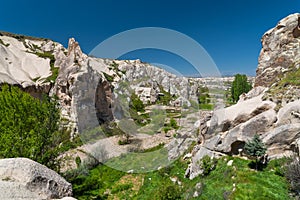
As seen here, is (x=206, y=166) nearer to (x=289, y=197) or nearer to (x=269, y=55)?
(x=289, y=197)

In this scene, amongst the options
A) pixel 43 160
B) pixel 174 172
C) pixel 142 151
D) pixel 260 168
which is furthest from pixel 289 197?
pixel 142 151

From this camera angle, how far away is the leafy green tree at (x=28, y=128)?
10953 mm

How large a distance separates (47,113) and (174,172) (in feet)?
33.8

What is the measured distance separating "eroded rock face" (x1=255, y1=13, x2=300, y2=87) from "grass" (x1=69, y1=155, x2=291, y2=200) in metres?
12.9

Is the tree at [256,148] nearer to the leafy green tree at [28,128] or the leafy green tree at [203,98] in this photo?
the leafy green tree at [28,128]

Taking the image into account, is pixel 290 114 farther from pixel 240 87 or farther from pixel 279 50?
pixel 240 87

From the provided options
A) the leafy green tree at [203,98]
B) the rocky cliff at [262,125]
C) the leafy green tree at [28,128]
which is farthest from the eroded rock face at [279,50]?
the leafy green tree at [203,98]

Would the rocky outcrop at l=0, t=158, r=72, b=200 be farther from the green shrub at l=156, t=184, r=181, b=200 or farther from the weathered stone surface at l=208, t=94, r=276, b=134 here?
the weathered stone surface at l=208, t=94, r=276, b=134

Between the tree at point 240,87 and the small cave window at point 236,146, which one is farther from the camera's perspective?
the tree at point 240,87

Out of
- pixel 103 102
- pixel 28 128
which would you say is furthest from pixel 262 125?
pixel 103 102

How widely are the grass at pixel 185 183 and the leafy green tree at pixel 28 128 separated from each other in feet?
13.4

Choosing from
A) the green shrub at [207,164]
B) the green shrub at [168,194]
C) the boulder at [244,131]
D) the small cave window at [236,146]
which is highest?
the boulder at [244,131]

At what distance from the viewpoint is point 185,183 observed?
12.8 meters

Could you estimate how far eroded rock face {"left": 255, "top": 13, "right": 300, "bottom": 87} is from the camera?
20714 millimetres
